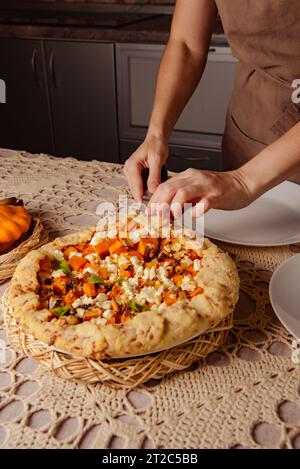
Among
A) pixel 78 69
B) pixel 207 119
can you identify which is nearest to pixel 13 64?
pixel 78 69

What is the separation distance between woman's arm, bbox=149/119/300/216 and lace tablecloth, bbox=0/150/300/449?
0.67 feet

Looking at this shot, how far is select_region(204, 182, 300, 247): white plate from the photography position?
1.13 metres

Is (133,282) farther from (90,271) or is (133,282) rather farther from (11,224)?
(11,224)

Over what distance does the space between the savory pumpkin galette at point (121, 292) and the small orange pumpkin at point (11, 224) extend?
0.34 ft

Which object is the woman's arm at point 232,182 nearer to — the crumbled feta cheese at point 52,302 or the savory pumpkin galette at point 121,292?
the savory pumpkin galette at point 121,292

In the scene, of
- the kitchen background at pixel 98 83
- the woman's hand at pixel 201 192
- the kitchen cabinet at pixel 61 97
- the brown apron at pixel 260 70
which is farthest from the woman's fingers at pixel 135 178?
the kitchen cabinet at pixel 61 97

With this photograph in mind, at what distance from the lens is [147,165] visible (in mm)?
1206

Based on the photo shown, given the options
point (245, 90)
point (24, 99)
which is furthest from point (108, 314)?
point (24, 99)

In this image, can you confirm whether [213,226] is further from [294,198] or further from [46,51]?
[46,51]

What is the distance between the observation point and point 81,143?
3061mm

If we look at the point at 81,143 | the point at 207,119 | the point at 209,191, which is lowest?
the point at 81,143

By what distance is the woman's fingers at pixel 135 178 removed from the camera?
1119 millimetres

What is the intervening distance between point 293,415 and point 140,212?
55cm

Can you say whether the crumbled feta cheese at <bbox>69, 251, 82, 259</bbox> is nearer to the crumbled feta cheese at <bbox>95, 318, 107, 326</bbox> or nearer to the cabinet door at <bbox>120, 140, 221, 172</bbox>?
the crumbled feta cheese at <bbox>95, 318, 107, 326</bbox>
